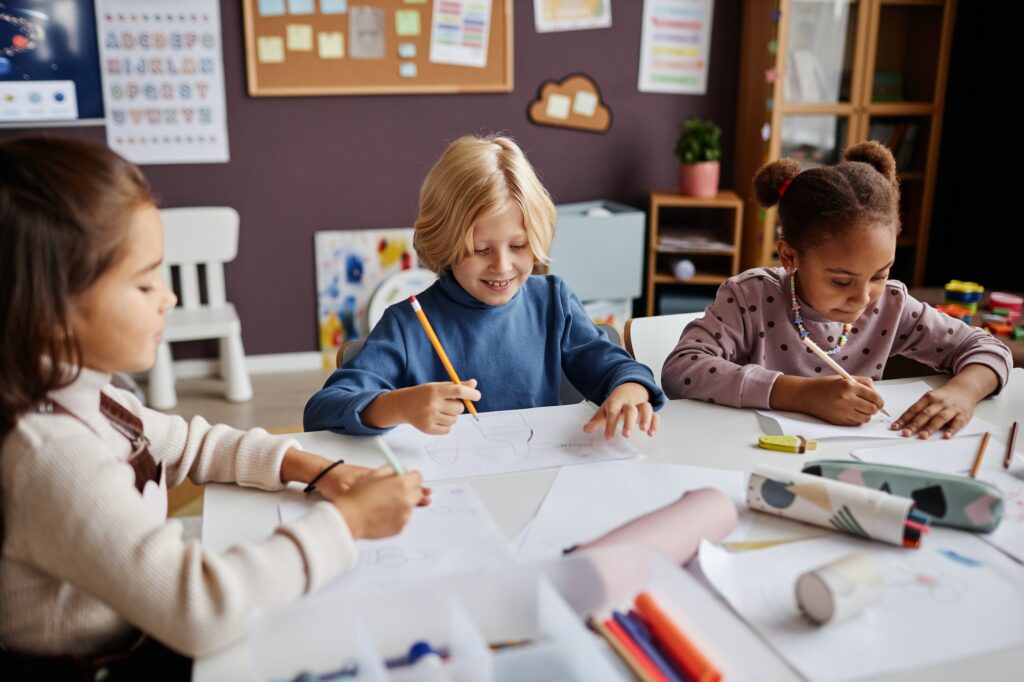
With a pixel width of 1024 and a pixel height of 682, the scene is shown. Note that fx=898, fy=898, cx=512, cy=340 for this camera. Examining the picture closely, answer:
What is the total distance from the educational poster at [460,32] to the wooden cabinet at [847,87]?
3.42ft

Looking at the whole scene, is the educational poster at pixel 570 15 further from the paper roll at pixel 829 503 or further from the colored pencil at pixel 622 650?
the colored pencil at pixel 622 650

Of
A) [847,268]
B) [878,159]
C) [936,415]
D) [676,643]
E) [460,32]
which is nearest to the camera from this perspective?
[676,643]

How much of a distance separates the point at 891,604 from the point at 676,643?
23 cm

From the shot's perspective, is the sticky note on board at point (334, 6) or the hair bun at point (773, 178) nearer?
the hair bun at point (773, 178)

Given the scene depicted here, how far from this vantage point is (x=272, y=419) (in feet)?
10.1

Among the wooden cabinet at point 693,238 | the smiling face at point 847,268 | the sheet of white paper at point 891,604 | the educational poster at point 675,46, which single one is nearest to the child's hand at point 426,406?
the sheet of white paper at point 891,604

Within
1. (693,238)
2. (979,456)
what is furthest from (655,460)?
(693,238)

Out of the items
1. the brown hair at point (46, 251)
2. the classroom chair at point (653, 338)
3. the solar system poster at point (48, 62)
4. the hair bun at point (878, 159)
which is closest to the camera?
the brown hair at point (46, 251)

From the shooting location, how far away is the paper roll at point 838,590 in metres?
0.74

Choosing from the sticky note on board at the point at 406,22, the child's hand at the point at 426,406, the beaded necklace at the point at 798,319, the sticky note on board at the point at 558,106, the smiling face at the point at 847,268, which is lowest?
the child's hand at the point at 426,406

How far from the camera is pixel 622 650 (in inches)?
27.0

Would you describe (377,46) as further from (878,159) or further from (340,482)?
(340,482)

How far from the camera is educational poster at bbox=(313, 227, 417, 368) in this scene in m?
3.48

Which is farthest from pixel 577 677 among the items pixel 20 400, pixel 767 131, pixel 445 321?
pixel 767 131
